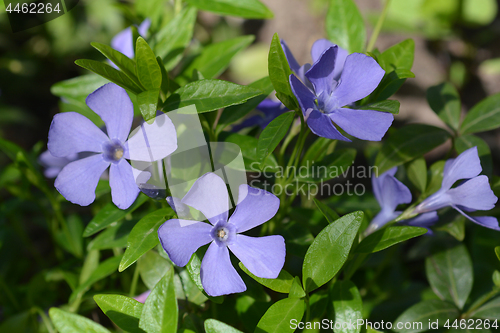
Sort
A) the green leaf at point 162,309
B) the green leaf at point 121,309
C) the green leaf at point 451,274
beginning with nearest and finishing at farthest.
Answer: the green leaf at point 162,309, the green leaf at point 121,309, the green leaf at point 451,274

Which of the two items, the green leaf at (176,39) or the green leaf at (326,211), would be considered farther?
the green leaf at (176,39)

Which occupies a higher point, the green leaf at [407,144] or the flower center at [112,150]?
the flower center at [112,150]

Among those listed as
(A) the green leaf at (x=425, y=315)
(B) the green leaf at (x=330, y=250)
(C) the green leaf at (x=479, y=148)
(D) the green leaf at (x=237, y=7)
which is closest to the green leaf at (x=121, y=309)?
(B) the green leaf at (x=330, y=250)

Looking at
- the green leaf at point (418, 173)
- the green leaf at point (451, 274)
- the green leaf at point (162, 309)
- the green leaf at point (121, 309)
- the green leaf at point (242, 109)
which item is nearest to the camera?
the green leaf at point (162, 309)

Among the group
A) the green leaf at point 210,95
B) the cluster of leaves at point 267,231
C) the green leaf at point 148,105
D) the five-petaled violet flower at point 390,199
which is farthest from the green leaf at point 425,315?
the green leaf at point 148,105

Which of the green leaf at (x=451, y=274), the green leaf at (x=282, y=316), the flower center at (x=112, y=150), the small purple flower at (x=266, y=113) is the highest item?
the flower center at (x=112, y=150)

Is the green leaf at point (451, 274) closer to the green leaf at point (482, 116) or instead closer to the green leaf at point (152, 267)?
the green leaf at point (482, 116)

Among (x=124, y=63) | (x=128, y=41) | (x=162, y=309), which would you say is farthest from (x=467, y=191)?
(x=128, y=41)

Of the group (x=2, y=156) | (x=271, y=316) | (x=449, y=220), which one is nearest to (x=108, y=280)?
(x=271, y=316)
